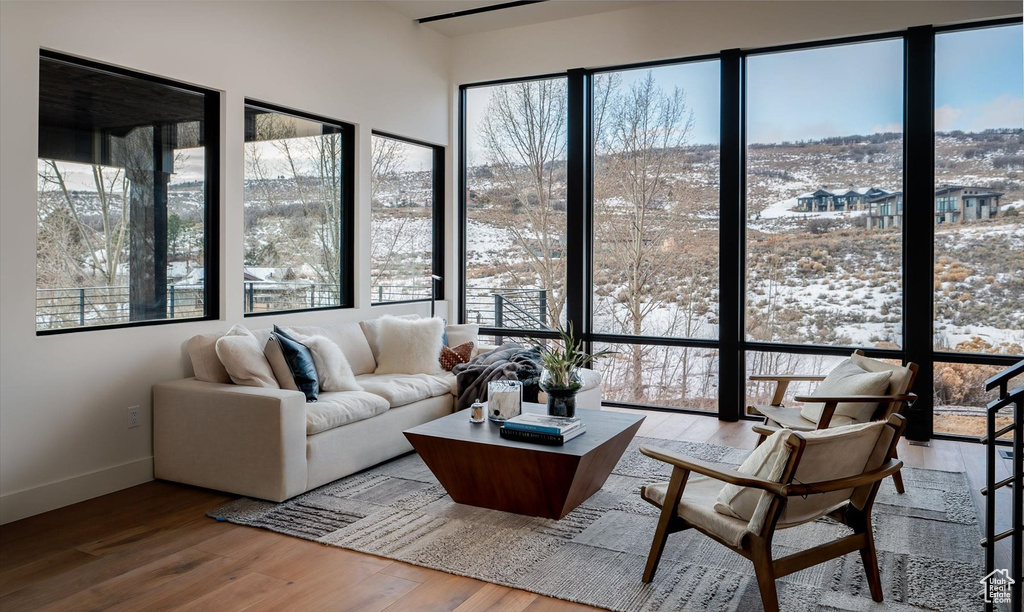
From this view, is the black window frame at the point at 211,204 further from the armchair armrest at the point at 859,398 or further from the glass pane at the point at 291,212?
the armchair armrest at the point at 859,398

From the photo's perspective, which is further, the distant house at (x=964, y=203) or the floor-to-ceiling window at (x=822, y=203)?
the floor-to-ceiling window at (x=822, y=203)

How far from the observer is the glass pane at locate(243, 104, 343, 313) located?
195 inches

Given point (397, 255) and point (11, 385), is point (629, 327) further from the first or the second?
point (11, 385)

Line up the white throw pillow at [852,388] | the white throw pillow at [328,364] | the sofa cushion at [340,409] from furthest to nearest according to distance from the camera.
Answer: the white throw pillow at [328,364] < the sofa cushion at [340,409] < the white throw pillow at [852,388]

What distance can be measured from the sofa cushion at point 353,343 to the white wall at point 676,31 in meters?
2.87

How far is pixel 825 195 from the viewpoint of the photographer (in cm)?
562

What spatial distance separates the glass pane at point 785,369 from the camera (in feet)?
18.5

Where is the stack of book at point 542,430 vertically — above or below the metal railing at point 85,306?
below

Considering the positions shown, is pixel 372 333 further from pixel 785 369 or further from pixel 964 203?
pixel 964 203

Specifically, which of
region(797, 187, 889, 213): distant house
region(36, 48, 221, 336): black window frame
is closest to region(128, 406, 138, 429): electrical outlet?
region(36, 48, 221, 336): black window frame

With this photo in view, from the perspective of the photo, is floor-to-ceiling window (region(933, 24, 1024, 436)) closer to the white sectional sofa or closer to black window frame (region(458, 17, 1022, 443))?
black window frame (region(458, 17, 1022, 443))

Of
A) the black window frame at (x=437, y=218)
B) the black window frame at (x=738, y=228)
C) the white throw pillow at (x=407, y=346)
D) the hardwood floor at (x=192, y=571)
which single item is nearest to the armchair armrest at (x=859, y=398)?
the hardwood floor at (x=192, y=571)

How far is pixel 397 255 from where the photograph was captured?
253 inches

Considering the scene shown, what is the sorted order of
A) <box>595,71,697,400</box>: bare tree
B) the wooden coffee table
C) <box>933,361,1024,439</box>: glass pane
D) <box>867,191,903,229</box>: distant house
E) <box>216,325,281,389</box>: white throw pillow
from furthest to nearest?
<box>595,71,697,400</box>: bare tree, <box>867,191,903,229</box>: distant house, <box>933,361,1024,439</box>: glass pane, <box>216,325,281,389</box>: white throw pillow, the wooden coffee table
